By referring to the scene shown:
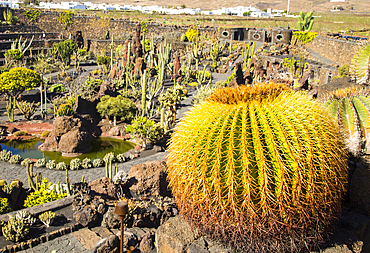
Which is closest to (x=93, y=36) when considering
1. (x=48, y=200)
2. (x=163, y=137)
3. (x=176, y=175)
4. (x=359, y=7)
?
(x=163, y=137)

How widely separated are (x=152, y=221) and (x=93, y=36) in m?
44.5

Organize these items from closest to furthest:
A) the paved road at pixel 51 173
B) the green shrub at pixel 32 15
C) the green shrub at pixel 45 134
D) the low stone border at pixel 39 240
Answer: the low stone border at pixel 39 240, the paved road at pixel 51 173, the green shrub at pixel 45 134, the green shrub at pixel 32 15

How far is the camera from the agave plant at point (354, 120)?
5609 mm

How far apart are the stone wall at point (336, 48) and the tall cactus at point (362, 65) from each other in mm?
16048

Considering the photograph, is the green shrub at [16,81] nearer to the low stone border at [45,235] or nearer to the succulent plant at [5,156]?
the succulent plant at [5,156]

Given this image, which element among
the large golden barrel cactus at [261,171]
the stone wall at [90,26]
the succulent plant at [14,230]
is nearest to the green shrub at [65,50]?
the stone wall at [90,26]

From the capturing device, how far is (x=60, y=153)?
442 inches

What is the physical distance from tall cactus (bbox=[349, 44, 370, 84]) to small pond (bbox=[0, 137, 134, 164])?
24.5 ft

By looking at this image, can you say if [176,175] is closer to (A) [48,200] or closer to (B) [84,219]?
(B) [84,219]

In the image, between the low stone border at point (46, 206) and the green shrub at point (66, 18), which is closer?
the low stone border at point (46, 206)

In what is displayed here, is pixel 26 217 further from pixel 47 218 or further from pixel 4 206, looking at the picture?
pixel 4 206

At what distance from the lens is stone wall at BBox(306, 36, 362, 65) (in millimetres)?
23244

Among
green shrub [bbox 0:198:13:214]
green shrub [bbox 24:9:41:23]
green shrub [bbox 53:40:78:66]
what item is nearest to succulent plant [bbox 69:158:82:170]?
green shrub [bbox 0:198:13:214]

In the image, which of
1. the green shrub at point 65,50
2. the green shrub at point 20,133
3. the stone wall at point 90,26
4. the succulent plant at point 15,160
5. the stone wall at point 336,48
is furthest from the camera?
the stone wall at point 90,26
